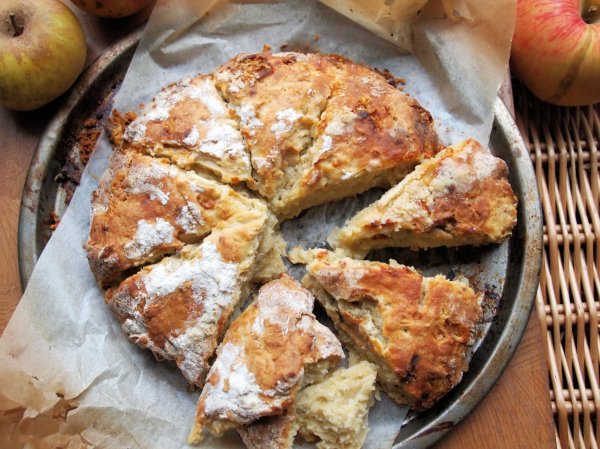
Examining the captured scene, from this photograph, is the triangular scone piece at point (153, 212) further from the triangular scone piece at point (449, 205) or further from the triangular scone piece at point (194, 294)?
the triangular scone piece at point (449, 205)

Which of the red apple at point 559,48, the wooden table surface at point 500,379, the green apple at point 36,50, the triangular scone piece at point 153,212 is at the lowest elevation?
the wooden table surface at point 500,379

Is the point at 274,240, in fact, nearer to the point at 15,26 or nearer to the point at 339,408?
the point at 339,408

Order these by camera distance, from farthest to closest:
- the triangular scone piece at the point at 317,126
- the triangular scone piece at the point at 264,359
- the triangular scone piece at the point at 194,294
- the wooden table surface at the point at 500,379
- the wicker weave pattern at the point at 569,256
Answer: the wicker weave pattern at the point at 569,256 → the wooden table surface at the point at 500,379 → the triangular scone piece at the point at 317,126 → the triangular scone piece at the point at 194,294 → the triangular scone piece at the point at 264,359

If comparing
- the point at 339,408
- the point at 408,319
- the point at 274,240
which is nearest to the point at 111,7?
the point at 274,240

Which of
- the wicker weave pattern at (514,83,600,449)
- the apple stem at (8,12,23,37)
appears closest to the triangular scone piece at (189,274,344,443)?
the wicker weave pattern at (514,83,600,449)

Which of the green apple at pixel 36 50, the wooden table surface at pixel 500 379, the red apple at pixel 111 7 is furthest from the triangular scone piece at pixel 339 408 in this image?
the red apple at pixel 111 7

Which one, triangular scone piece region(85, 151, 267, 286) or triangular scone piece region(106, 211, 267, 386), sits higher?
triangular scone piece region(85, 151, 267, 286)

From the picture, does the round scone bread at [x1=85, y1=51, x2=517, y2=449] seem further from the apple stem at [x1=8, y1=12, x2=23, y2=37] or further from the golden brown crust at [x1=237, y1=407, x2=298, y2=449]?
the apple stem at [x1=8, y1=12, x2=23, y2=37]

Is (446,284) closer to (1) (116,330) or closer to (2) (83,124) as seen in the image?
(1) (116,330)
